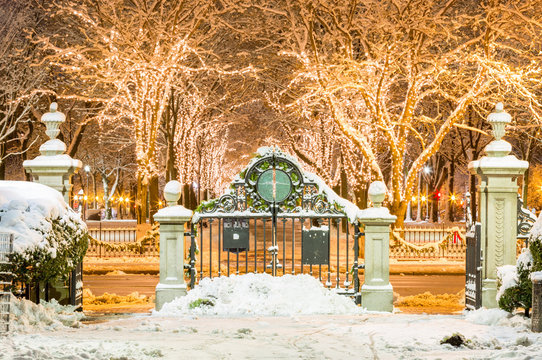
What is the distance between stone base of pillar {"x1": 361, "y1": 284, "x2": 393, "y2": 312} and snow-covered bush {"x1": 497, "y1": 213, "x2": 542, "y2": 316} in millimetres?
1876

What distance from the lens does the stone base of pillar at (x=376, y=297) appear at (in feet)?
39.3

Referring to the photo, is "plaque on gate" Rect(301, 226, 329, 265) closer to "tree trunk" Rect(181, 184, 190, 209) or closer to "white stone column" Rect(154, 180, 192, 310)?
"white stone column" Rect(154, 180, 192, 310)

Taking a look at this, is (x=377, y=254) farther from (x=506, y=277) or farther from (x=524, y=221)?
(x=524, y=221)

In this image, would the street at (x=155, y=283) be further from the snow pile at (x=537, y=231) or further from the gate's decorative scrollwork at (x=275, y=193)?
the snow pile at (x=537, y=231)

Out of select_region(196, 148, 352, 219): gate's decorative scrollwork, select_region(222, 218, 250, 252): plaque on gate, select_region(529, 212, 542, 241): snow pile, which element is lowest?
select_region(222, 218, 250, 252): plaque on gate

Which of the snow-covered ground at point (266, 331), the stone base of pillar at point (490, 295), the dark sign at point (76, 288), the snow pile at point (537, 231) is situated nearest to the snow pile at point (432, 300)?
the stone base of pillar at point (490, 295)

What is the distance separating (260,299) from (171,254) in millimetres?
1708

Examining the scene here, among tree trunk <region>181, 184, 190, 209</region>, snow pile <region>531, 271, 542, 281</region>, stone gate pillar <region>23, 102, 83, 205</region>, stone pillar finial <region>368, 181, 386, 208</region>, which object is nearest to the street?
stone gate pillar <region>23, 102, 83, 205</region>

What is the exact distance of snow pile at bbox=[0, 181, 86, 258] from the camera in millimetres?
10398

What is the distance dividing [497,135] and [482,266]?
231 cm

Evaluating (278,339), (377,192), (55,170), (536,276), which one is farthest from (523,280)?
(55,170)

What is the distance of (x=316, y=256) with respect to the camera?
12367 millimetres

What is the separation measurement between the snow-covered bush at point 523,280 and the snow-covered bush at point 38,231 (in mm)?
6889

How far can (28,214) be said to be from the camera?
35.2 feet
